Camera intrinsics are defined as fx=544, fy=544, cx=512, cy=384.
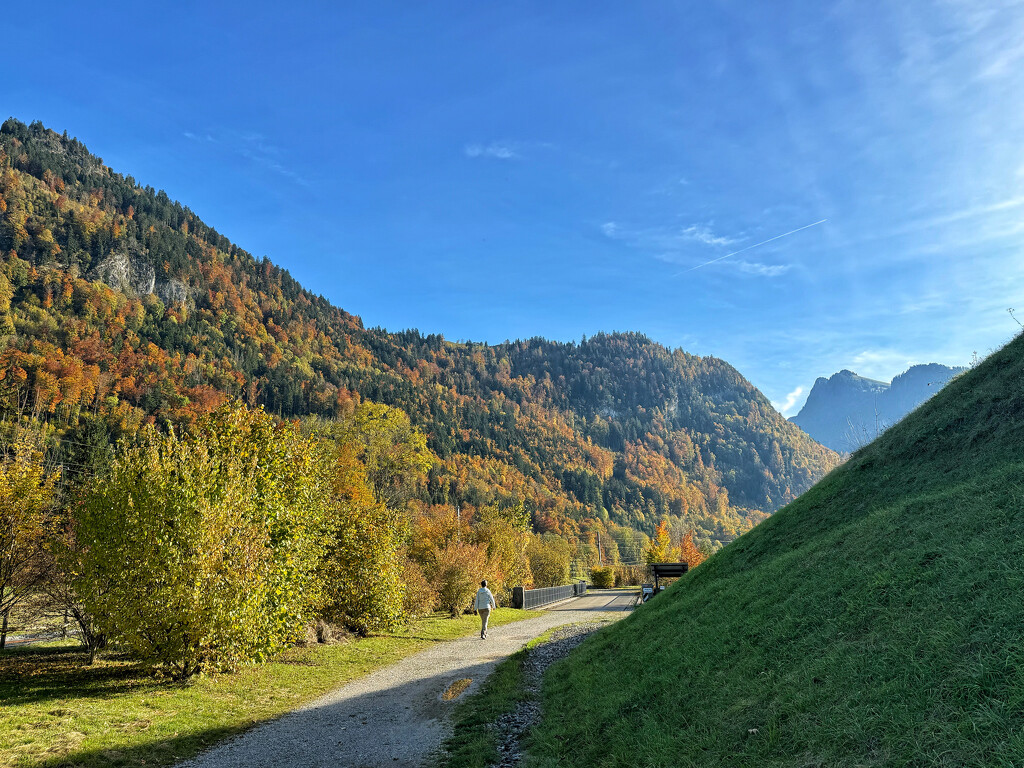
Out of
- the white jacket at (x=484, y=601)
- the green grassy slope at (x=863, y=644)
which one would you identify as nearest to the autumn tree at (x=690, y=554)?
the white jacket at (x=484, y=601)

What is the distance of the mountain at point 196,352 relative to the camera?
9138cm

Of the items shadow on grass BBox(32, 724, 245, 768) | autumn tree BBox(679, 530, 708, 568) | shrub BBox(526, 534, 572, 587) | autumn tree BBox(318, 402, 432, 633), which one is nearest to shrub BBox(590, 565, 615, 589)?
shrub BBox(526, 534, 572, 587)

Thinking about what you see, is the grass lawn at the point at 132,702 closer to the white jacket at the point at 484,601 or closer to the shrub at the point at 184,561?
the shrub at the point at 184,561

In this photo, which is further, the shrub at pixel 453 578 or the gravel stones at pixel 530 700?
the shrub at pixel 453 578

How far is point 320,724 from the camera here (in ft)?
32.4

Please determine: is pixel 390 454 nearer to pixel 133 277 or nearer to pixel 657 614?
pixel 657 614

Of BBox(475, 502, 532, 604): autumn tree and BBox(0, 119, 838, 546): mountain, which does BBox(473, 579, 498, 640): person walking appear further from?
BBox(0, 119, 838, 546): mountain

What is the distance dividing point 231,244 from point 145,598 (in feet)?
644

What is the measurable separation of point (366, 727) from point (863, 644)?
819 centimetres

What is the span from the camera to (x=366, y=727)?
971cm

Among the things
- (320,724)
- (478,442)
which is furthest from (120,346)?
(320,724)

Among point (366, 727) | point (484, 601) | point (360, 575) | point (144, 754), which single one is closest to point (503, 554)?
point (484, 601)

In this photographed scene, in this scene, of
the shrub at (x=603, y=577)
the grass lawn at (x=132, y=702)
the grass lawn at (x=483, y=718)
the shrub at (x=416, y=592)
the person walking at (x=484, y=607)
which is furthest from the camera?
the shrub at (x=603, y=577)

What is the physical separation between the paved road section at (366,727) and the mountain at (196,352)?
2023 inches
